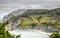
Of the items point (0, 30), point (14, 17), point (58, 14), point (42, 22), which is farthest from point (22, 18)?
point (0, 30)

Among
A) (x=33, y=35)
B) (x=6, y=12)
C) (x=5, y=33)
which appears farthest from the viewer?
(x=6, y=12)

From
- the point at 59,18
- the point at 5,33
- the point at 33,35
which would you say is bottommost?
the point at 33,35

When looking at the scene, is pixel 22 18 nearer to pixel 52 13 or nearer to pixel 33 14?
pixel 33 14

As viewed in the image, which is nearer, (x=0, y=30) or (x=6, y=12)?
(x=0, y=30)

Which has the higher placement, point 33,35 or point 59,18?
point 59,18

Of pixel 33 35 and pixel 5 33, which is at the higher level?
pixel 5 33

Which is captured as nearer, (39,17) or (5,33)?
(5,33)

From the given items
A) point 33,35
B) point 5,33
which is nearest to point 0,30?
point 5,33

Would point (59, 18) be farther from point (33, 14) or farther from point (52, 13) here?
point (33, 14)

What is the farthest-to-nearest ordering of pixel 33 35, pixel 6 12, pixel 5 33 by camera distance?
pixel 6 12, pixel 33 35, pixel 5 33
